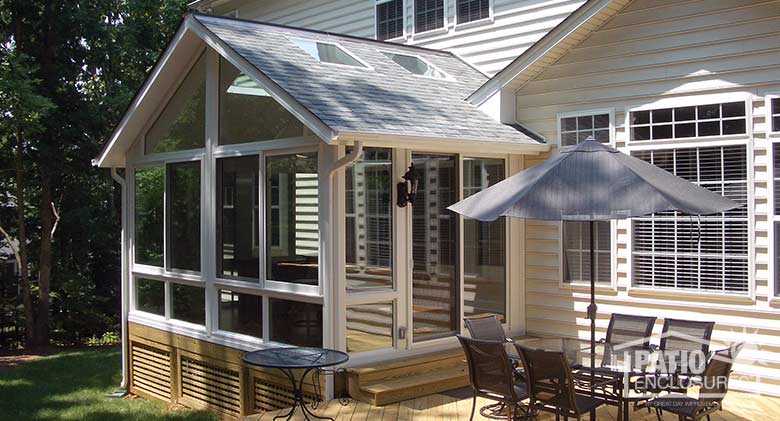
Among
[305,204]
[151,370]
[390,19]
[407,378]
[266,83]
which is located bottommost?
[151,370]

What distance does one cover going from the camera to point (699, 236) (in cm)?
748

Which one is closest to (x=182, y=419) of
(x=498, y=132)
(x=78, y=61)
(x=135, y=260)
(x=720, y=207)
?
(x=135, y=260)

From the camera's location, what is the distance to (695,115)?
7.50 meters

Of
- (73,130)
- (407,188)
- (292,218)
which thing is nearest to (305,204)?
(292,218)

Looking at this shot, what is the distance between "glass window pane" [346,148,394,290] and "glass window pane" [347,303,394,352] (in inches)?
8.5

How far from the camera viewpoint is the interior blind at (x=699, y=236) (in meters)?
7.22

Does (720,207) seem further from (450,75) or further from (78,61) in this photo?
(78,61)

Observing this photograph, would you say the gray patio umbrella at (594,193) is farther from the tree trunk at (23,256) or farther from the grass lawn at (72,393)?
the tree trunk at (23,256)

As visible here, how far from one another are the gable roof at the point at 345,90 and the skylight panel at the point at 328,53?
112 mm

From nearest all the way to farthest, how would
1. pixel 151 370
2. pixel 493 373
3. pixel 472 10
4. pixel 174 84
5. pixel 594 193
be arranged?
pixel 594 193 < pixel 493 373 < pixel 174 84 < pixel 151 370 < pixel 472 10

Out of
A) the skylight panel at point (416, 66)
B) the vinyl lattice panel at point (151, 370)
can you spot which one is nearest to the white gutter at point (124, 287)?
the vinyl lattice panel at point (151, 370)

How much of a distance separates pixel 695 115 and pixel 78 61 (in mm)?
11615

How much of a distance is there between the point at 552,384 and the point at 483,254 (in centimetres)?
318

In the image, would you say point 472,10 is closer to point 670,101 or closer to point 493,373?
point 670,101
